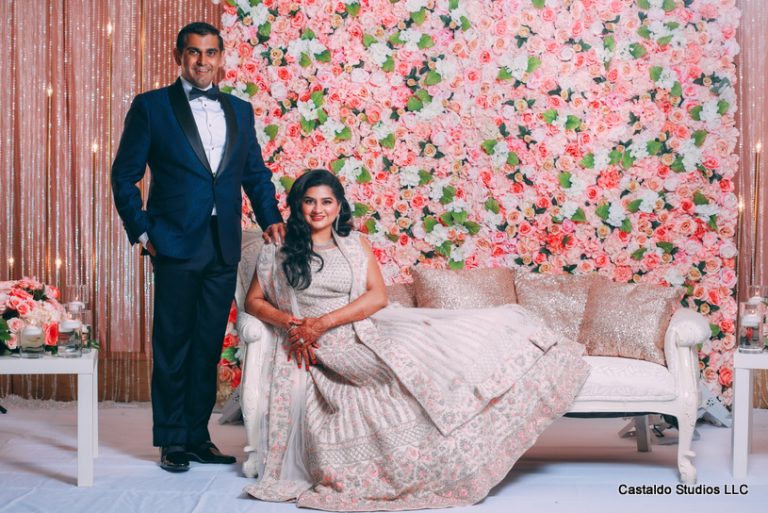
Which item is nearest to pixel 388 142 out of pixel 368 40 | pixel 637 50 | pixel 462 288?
pixel 368 40

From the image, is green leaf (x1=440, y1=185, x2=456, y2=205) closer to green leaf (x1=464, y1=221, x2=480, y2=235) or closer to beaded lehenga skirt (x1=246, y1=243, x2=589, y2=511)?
green leaf (x1=464, y1=221, x2=480, y2=235)

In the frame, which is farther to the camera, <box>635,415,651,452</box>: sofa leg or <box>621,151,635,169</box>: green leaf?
<box>621,151,635,169</box>: green leaf

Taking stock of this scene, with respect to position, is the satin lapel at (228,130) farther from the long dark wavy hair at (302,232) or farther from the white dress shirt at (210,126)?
the long dark wavy hair at (302,232)

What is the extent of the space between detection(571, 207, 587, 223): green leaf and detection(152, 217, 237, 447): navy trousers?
179 centimetres

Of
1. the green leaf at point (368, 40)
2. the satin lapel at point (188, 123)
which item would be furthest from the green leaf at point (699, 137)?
the satin lapel at point (188, 123)

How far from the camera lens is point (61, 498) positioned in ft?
10.4

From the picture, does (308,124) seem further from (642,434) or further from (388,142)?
(642,434)

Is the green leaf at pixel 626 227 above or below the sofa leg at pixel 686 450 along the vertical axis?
above

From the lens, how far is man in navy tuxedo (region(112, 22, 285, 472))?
140 inches

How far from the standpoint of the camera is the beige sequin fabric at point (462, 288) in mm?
4156

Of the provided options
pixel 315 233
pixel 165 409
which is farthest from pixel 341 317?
pixel 165 409

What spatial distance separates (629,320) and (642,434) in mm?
515

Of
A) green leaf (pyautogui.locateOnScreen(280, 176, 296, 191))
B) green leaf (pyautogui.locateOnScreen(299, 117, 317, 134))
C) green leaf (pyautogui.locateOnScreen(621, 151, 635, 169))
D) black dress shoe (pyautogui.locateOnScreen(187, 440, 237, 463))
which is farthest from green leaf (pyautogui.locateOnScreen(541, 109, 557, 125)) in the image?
black dress shoe (pyautogui.locateOnScreen(187, 440, 237, 463))

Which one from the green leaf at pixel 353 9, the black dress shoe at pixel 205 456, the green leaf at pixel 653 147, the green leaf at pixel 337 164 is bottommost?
the black dress shoe at pixel 205 456
